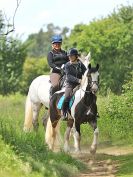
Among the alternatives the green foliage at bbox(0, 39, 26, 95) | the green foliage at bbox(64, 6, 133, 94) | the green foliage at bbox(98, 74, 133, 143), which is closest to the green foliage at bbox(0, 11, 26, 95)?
the green foliage at bbox(0, 39, 26, 95)

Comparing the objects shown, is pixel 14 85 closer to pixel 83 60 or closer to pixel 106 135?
pixel 106 135

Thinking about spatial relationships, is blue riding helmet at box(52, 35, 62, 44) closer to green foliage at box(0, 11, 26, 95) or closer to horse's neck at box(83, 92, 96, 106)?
horse's neck at box(83, 92, 96, 106)

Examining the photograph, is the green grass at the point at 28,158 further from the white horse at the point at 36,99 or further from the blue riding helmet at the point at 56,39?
the white horse at the point at 36,99

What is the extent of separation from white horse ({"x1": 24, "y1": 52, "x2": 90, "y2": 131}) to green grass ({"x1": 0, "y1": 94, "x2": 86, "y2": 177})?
282 cm

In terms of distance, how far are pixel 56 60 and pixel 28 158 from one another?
16.3ft

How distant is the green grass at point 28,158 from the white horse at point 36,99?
2823 millimetres

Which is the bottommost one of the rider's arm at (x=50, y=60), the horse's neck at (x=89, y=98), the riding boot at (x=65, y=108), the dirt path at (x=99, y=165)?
the dirt path at (x=99, y=165)

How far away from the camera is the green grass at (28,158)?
391 inches

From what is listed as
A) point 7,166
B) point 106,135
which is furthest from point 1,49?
point 7,166

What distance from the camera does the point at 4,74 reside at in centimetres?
5406

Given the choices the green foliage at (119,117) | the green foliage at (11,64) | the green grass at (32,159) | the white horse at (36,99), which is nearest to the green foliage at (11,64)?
the green foliage at (11,64)

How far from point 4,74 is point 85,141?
3610 cm

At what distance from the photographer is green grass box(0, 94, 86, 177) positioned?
993 cm

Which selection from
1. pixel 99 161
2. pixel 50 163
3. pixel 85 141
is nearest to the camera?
pixel 50 163
